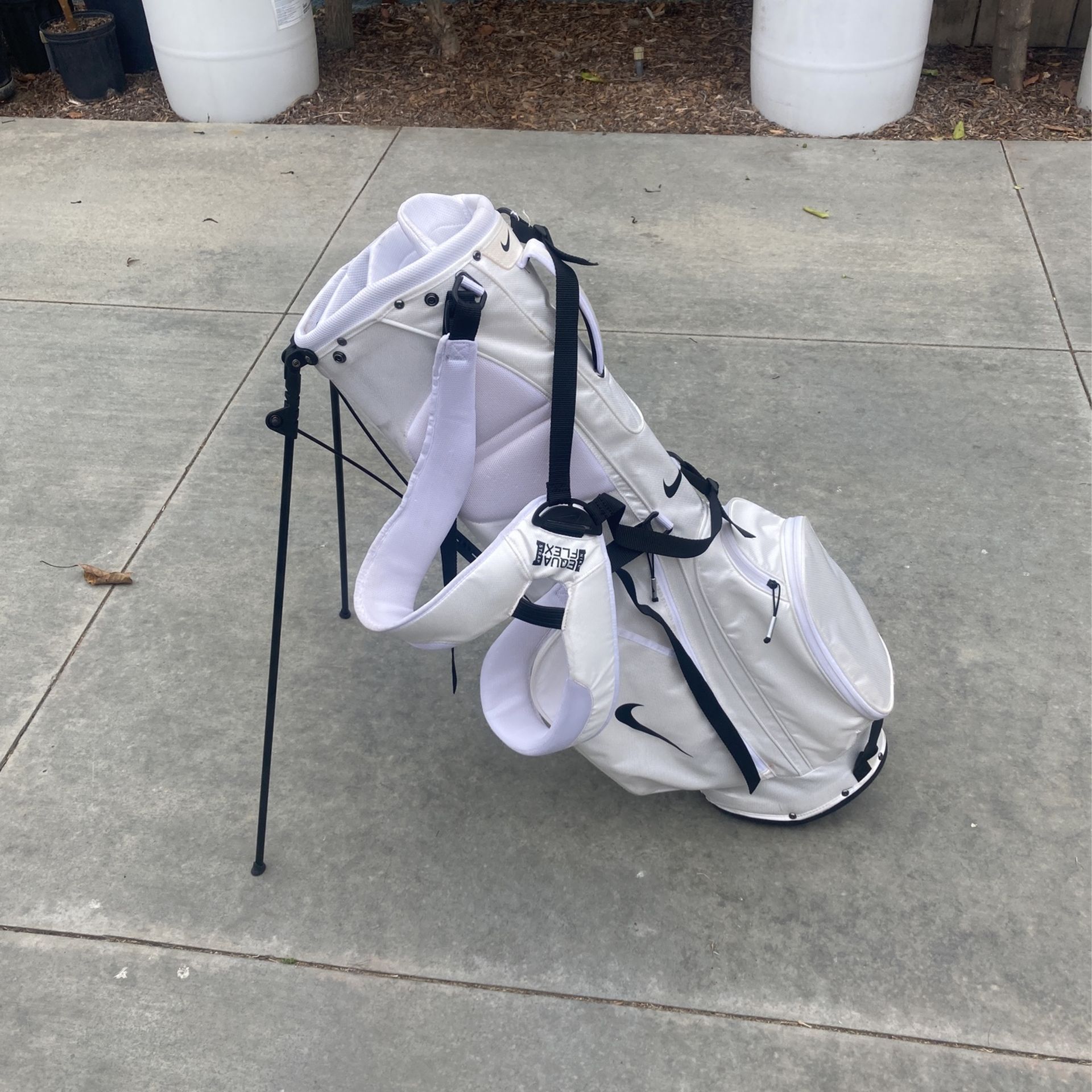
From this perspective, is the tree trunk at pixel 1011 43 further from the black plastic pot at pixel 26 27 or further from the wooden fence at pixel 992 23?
the black plastic pot at pixel 26 27

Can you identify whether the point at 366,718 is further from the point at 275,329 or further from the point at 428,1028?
the point at 275,329

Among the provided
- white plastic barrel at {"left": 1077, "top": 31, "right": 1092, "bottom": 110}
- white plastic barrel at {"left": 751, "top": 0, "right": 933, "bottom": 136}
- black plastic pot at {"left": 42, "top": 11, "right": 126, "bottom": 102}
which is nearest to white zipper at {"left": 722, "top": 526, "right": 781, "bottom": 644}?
white plastic barrel at {"left": 751, "top": 0, "right": 933, "bottom": 136}

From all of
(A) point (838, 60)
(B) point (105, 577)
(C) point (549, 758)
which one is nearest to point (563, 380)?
(C) point (549, 758)

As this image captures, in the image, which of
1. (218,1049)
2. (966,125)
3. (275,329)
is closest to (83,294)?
(275,329)

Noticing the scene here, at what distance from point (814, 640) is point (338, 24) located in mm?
5607

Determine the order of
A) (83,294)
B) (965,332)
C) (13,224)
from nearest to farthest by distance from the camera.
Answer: (965,332), (83,294), (13,224)

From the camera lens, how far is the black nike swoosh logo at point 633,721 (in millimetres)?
2176

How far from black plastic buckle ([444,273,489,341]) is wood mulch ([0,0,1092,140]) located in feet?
13.8

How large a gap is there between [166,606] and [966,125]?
460cm

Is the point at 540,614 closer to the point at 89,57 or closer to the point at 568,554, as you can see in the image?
the point at 568,554

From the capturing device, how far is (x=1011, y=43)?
5.52 meters

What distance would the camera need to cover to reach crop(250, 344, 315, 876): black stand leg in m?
1.87

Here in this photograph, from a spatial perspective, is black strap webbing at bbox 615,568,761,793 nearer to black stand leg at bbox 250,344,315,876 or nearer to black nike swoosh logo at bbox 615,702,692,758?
black nike swoosh logo at bbox 615,702,692,758

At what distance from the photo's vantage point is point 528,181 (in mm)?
5051
